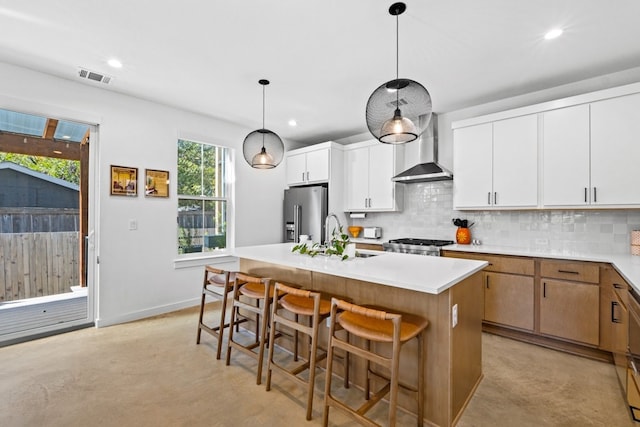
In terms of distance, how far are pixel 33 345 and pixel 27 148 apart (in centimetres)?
204

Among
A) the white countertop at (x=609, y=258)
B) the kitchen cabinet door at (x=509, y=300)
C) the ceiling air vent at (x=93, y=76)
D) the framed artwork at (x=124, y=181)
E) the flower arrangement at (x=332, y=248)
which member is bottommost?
the kitchen cabinet door at (x=509, y=300)

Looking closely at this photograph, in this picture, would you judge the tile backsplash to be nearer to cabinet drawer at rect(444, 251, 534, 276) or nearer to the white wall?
cabinet drawer at rect(444, 251, 534, 276)

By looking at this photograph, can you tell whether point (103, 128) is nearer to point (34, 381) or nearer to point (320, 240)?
point (34, 381)

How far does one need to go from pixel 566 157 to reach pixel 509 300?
1538mm

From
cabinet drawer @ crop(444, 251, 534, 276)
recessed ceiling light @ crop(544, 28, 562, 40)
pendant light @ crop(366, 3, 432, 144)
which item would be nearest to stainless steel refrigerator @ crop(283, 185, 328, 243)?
cabinet drawer @ crop(444, 251, 534, 276)

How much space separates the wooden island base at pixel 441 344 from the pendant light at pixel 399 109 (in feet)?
2.95

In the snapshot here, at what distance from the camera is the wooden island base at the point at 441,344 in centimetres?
169

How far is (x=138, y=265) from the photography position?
3.55 metres

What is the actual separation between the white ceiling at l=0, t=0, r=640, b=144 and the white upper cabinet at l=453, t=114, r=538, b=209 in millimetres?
437

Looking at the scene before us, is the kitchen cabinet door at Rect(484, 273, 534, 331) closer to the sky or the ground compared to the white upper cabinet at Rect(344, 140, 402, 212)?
closer to the ground

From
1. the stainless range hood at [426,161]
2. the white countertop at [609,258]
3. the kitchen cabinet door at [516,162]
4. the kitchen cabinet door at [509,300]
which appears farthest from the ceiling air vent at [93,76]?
the kitchen cabinet door at [509,300]

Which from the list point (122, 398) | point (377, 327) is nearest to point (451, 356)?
point (377, 327)

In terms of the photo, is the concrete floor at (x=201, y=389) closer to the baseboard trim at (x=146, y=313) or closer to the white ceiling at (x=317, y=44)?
the baseboard trim at (x=146, y=313)

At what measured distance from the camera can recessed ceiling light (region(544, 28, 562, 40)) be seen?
2209 mm
